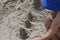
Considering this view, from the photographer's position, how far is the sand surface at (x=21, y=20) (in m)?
1.83

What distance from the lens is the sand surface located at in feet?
5.99

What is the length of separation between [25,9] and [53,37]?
0.52 m

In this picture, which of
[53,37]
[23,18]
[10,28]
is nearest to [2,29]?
[10,28]

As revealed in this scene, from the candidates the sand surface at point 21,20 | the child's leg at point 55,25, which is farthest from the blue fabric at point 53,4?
the sand surface at point 21,20

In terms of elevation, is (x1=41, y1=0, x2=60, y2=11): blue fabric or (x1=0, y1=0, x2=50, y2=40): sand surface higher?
(x1=41, y1=0, x2=60, y2=11): blue fabric

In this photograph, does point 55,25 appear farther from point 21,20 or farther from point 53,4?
point 21,20

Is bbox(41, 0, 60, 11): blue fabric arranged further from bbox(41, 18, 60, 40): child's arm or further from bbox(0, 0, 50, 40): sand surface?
bbox(0, 0, 50, 40): sand surface

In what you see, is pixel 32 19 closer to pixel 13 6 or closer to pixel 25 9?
pixel 25 9

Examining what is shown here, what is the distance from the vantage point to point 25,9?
207cm

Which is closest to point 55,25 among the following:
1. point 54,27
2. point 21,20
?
point 54,27

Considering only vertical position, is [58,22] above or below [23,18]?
above

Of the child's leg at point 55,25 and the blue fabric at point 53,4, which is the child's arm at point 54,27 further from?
the blue fabric at point 53,4

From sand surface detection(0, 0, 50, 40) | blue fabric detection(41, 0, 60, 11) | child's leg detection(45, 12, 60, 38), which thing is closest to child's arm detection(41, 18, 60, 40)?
child's leg detection(45, 12, 60, 38)

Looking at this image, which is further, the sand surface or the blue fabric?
the sand surface
